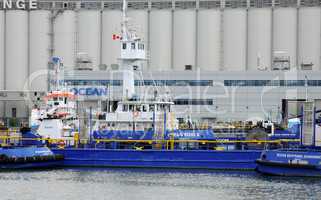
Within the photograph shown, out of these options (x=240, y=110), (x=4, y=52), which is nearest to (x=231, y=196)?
(x=240, y=110)

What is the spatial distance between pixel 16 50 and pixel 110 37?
9.51 m

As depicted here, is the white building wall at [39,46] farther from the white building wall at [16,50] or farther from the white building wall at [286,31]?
the white building wall at [286,31]

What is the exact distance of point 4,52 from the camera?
252 ft

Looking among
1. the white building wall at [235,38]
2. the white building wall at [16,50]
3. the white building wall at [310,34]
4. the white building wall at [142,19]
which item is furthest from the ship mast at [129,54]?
the white building wall at [16,50]

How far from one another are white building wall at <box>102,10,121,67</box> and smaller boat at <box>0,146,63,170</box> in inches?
1522

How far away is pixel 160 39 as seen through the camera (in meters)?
75.2

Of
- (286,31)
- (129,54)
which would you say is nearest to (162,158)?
(129,54)

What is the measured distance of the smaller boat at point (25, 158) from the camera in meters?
36.6

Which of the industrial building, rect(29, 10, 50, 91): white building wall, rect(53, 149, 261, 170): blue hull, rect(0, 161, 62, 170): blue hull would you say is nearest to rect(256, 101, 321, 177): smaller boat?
rect(53, 149, 261, 170): blue hull

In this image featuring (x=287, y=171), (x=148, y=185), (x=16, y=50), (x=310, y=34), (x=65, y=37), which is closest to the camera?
(x=148, y=185)

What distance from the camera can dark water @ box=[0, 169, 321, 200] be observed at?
28984 mm

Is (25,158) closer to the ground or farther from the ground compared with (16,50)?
closer to the ground

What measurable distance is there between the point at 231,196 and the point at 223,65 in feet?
151

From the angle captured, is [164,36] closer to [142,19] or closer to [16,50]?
[142,19]
